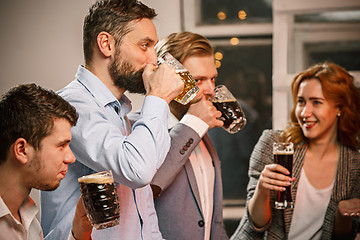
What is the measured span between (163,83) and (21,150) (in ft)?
1.59

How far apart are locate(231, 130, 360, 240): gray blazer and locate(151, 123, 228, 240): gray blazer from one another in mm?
709

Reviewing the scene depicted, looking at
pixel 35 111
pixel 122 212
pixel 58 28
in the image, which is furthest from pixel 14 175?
pixel 58 28

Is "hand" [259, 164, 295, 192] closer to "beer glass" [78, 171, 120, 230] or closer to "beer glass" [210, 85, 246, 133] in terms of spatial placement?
"beer glass" [210, 85, 246, 133]

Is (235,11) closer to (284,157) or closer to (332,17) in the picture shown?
(332,17)

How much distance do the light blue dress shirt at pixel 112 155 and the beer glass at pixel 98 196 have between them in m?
0.05

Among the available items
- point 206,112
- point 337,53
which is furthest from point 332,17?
point 206,112

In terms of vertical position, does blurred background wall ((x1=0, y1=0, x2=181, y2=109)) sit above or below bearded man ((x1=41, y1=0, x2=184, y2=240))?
above

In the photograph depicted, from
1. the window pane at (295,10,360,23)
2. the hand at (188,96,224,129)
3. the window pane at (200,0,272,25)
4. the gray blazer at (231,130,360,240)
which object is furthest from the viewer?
the window pane at (200,0,272,25)

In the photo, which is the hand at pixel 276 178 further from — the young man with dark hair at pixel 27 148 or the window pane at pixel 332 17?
the window pane at pixel 332 17

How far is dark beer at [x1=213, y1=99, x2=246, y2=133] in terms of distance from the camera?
6.56 ft

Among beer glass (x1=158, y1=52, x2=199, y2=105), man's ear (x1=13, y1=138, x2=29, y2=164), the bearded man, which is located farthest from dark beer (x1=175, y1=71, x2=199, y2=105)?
man's ear (x1=13, y1=138, x2=29, y2=164)

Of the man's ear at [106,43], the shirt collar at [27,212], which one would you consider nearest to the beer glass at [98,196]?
the shirt collar at [27,212]

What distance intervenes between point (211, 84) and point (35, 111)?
1021 mm

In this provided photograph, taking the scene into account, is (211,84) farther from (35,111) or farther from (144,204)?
(35,111)
